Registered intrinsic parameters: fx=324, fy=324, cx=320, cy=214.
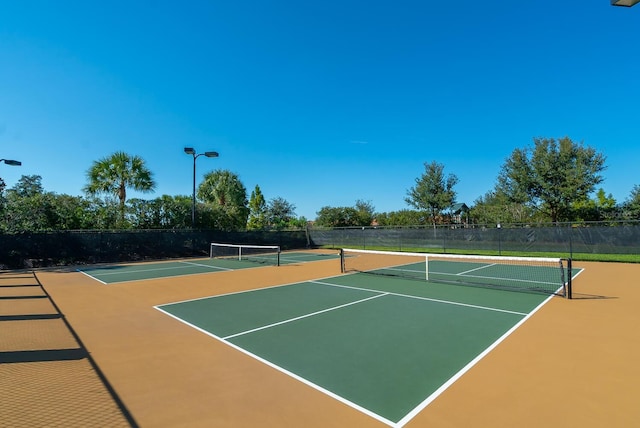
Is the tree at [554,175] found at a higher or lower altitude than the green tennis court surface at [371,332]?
higher

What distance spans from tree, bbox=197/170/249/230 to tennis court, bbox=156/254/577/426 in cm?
2066

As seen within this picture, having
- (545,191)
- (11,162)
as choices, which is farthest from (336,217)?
(11,162)

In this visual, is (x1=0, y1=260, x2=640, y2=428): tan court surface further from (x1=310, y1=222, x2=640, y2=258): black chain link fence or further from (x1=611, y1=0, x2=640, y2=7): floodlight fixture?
(x1=310, y1=222, x2=640, y2=258): black chain link fence

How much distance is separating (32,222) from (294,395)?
2147 cm

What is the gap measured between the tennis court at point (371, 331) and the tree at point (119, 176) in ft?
53.9

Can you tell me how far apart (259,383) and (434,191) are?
3188 centimetres

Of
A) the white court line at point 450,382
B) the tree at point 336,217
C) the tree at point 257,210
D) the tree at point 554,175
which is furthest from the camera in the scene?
the tree at point 257,210

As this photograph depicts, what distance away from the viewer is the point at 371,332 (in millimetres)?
5652

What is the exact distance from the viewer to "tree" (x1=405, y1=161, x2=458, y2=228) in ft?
107

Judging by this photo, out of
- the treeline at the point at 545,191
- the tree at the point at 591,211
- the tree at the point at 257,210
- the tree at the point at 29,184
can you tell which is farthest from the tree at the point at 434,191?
the tree at the point at 29,184

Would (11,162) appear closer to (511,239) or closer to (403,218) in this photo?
(511,239)

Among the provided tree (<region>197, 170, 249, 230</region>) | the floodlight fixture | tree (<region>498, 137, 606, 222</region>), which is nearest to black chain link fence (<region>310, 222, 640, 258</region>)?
tree (<region>498, 137, 606, 222</region>)

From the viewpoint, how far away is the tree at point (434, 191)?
3250 centimetres

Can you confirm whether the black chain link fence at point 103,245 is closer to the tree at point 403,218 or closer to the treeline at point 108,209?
the treeline at point 108,209
